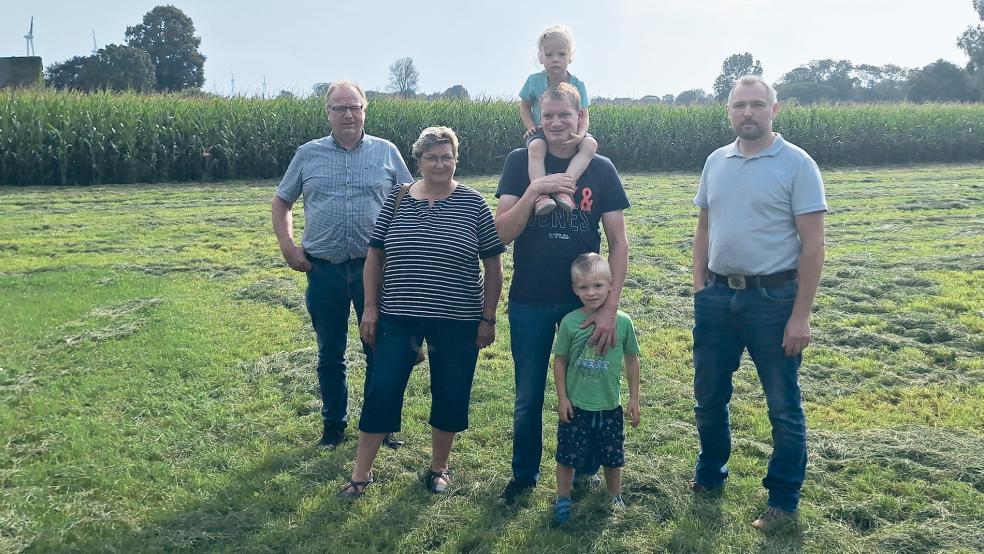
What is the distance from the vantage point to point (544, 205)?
2979 mm

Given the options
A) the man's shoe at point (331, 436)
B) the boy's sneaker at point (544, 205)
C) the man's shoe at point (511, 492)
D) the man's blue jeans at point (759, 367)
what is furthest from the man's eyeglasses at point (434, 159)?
the man's shoe at point (331, 436)

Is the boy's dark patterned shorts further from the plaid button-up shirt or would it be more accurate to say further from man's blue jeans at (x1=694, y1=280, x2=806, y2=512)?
the plaid button-up shirt

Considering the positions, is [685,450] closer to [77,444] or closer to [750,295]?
[750,295]

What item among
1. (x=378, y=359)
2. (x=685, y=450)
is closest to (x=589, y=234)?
(x=378, y=359)

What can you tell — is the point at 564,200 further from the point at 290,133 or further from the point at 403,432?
the point at 290,133

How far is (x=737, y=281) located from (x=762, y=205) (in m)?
0.33

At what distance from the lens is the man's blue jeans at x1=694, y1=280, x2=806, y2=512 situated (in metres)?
3.06

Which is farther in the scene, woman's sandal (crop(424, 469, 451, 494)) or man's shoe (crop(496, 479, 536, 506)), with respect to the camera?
woman's sandal (crop(424, 469, 451, 494))

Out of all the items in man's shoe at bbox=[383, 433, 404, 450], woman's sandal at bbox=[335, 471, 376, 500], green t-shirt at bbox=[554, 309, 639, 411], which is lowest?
woman's sandal at bbox=[335, 471, 376, 500]

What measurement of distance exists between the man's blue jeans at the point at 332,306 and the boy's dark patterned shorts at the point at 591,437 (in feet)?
3.98

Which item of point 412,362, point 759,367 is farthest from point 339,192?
point 759,367

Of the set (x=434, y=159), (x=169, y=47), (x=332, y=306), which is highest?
(x=169, y=47)

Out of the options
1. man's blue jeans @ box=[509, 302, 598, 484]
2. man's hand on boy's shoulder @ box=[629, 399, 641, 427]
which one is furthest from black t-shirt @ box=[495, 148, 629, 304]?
man's hand on boy's shoulder @ box=[629, 399, 641, 427]

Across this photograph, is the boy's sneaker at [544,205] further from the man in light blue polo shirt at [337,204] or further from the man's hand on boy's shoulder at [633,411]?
the man in light blue polo shirt at [337,204]
